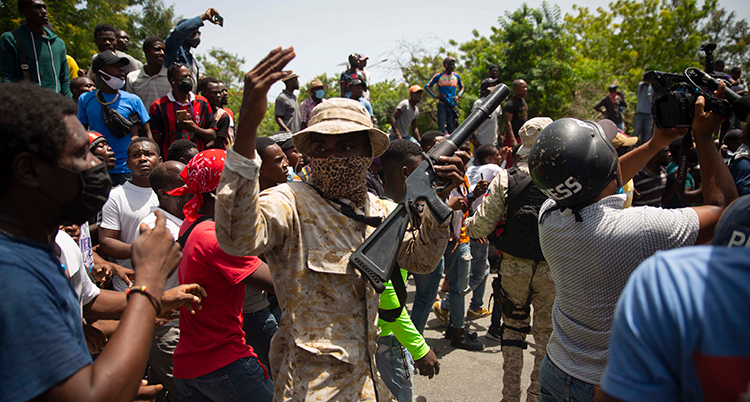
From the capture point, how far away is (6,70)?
574 centimetres

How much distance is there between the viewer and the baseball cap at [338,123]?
6.87ft

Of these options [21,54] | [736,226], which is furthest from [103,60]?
[736,226]

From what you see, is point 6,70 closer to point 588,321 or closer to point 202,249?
point 202,249

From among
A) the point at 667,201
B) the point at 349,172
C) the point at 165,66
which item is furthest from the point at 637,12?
the point at 349,172

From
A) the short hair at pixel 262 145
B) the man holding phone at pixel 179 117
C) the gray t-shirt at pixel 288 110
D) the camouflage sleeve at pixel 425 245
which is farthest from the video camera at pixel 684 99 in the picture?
the gray t-shirt at pixel 288 110

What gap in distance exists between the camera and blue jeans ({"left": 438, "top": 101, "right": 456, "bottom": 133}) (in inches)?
440

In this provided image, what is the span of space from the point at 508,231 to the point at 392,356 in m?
1.56

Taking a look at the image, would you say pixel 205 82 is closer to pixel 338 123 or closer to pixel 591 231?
pixel 338 123

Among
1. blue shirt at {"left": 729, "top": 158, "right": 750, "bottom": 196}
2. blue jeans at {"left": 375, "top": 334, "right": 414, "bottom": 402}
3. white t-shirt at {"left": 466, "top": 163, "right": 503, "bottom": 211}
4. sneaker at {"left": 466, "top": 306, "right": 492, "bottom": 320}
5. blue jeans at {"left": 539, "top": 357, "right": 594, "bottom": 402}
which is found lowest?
sneaker at {"left": 466, "top": 306, "right": 492, "bottom": 320}

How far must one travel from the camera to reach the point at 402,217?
2.13 m

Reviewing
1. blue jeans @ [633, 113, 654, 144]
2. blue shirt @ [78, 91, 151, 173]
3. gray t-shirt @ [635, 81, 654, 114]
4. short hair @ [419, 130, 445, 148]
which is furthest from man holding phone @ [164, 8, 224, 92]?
blue jeans @ [633, 113, 654, 144]

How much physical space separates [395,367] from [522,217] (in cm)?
164

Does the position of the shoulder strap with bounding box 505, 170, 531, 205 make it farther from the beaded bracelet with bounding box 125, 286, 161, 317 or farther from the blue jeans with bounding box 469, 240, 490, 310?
the beaded bracelet with bounding box 125, 286, 161, 317

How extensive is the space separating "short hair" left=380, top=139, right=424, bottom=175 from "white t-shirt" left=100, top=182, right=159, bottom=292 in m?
2.13
